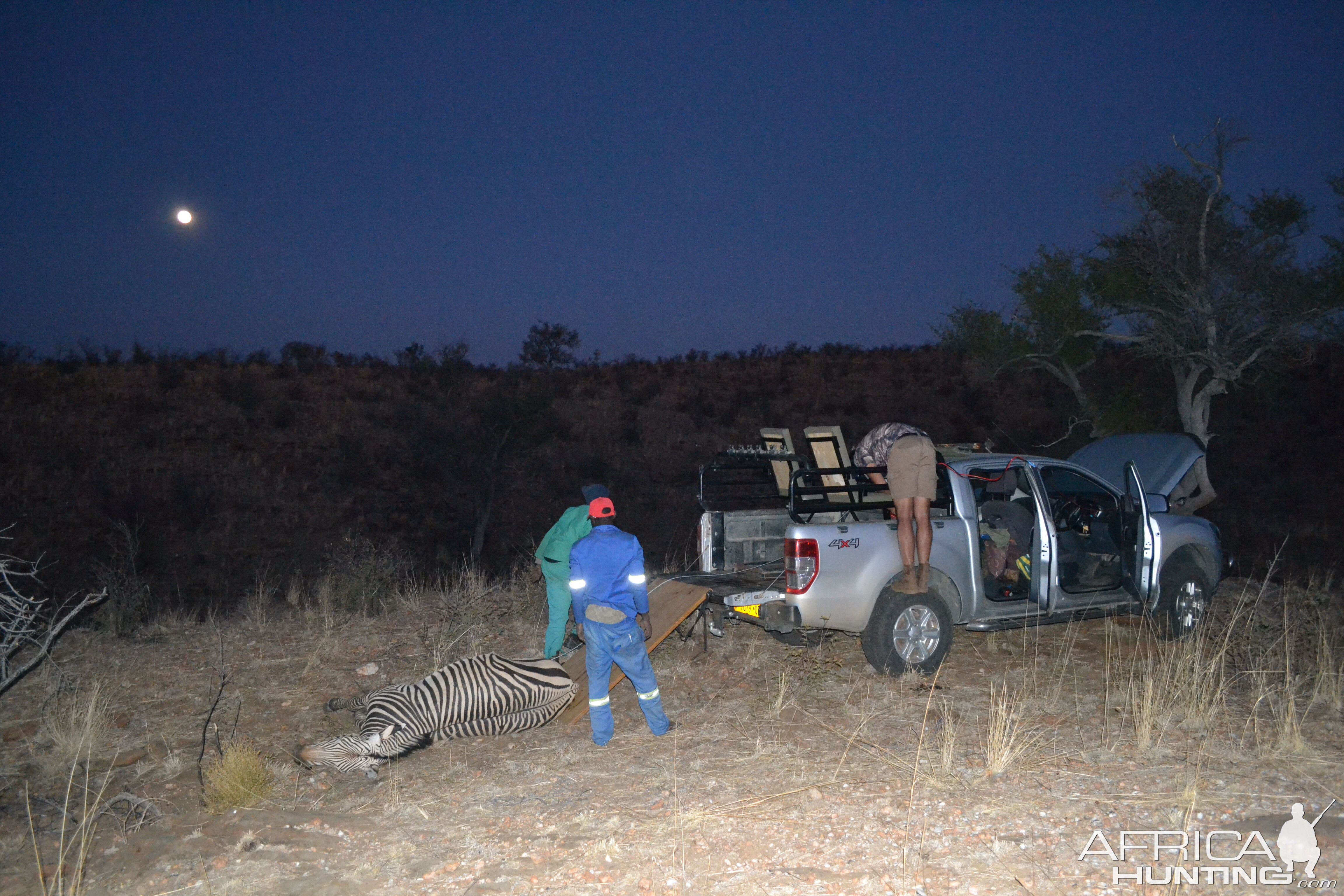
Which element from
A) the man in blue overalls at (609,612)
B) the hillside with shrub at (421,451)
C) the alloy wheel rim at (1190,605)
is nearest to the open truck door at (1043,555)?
the alloy wheel rim at (1190,605)

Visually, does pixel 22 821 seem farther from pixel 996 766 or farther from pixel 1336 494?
pixel 1336 494

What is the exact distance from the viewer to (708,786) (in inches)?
203

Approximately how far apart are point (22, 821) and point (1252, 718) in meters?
7.52

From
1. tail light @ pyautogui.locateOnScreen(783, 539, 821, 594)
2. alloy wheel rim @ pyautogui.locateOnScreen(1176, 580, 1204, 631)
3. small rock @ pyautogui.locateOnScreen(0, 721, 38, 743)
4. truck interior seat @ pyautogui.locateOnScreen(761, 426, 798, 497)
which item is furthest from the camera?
truck interior seat @ pyautogui.locateOnScreen(761, 426, 798, 497)

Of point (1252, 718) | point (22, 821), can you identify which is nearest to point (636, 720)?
point (22, 821)

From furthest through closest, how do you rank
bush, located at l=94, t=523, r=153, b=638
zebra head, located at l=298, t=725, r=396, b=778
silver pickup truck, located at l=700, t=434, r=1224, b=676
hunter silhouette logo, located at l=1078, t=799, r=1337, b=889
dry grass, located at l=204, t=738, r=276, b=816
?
1. bush, located at l=94, t=523, r=153, b=638
2. silver pickup truck, located at l=700, t=434, r=1224, b=676
3. zebra head, located at l=298, t=725, r=396, b=778
4. dry grass, located at l=204, t=738, r=276, b=816
5. hunter silhouette logo, located at l=1078, t=799, r=1337, b=889

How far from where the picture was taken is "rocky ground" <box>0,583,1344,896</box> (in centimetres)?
418

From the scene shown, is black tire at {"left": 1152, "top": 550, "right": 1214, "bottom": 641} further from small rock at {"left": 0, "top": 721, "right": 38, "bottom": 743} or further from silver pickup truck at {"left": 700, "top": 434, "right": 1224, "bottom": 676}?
small rock at {"left": 0, "top": 721, "right": 38, "bottom": 743}

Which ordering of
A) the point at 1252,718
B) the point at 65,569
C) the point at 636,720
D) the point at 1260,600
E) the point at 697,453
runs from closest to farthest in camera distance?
the point at 1252,718
the point at 636,720
the point at 1260,600
the point at 65,569
the point at 697,453

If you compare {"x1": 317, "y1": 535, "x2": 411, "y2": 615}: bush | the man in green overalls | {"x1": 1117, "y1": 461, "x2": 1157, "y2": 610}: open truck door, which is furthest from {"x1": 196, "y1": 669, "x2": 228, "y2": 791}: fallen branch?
{"x1": 1117, "y1": 461, "x2": 1157, "y2": 610}: open truck door

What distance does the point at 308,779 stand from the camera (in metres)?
5.52

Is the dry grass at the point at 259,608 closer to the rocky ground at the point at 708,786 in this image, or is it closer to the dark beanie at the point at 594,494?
the rocky ground at the point at 708,786

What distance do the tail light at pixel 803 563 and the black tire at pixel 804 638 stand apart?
1.36 ft

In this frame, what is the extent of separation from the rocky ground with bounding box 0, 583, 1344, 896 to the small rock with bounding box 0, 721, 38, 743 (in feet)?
0.09
